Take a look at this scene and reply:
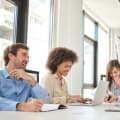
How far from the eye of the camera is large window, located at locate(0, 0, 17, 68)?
3.50 m

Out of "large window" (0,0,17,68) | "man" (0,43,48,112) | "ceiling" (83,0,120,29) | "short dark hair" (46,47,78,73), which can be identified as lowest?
"man" (0,43,48,112)

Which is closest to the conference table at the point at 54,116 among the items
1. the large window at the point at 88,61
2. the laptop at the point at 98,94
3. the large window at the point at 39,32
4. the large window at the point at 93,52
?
Answer: the laptop at the point at 98,94

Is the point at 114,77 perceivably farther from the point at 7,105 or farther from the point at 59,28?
the point at 7,105

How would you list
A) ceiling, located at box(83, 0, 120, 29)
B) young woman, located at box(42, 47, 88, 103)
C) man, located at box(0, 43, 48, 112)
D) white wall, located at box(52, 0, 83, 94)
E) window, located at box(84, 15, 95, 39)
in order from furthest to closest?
window, located at box(84, 15, 95, 39), ceiling, located at box(83, 0, 120, 29), white wall, located at box(52, 0, 83, 94), young woman, located at box(42, 47, 88, 103), man, located at box(0, 43, 48, 112)

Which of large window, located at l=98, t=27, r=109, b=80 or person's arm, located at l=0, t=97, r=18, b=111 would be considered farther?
large window, located at l=98, t=27, r=109, b=80

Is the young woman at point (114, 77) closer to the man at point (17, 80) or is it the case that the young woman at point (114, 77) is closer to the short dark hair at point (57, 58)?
the short dark hair at point (57, 58)

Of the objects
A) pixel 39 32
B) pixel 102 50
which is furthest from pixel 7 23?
pixel 102 50

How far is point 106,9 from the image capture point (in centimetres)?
646

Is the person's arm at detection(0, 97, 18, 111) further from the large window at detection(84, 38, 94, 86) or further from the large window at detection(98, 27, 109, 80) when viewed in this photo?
the large window at detection(98, 27, 109, 80)

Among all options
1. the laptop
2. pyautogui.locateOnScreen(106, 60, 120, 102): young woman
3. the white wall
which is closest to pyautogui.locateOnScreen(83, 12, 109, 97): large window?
the white wall

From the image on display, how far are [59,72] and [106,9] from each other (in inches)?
154

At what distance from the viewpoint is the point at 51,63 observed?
117 inches

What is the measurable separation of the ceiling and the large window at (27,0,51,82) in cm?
151

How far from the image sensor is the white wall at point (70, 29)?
14.7 feet
